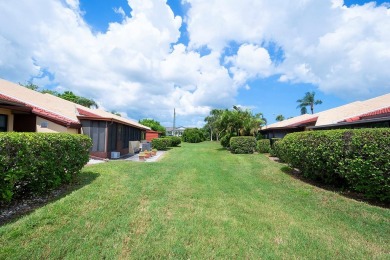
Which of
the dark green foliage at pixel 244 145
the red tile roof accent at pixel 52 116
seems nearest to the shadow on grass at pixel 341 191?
the dark green foliage at pixel 244 145

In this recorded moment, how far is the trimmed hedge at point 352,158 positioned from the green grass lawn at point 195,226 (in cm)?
64

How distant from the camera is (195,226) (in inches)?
175

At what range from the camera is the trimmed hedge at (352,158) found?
583 cm

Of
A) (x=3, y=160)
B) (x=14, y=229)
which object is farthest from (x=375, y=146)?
(x=3, y=160)

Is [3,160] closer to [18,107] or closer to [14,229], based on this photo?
[14,229]

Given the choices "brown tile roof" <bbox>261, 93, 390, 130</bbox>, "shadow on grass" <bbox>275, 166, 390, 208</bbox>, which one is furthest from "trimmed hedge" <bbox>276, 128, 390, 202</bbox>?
"brown tile roof" <bbox>261, 93, 390, 130</bbox>

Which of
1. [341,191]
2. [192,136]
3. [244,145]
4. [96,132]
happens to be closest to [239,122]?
[244,145]

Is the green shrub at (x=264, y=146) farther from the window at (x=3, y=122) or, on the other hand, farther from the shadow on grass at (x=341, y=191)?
the window at (x=3, y=122)

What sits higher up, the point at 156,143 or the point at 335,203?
the point at 156,143

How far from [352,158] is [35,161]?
856 cm

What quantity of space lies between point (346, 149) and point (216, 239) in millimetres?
5242

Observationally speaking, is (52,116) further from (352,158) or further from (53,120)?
(352,158)

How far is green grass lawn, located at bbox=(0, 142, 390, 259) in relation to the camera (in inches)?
139

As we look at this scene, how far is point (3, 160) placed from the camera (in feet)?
13.9
